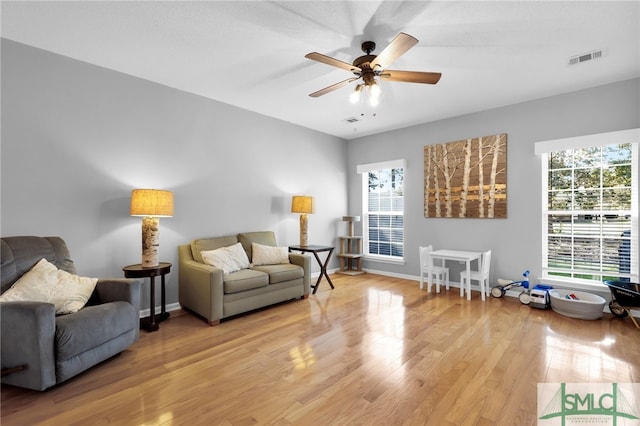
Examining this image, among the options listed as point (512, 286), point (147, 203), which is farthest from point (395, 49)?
point (512, 286)

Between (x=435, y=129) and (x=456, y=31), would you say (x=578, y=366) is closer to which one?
(x=456, y=31)

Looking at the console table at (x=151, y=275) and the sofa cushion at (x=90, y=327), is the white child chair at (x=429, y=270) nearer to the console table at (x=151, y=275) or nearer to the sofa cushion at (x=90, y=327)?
the console table at (x=151, y=275)

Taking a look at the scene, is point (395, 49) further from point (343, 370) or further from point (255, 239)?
point (255, 239)

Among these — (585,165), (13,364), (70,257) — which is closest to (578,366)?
(585,165)

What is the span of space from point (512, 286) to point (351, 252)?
2845mm

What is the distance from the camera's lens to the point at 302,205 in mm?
4859

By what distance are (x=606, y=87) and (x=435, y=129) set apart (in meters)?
2.09

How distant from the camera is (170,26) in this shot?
2.51 metres

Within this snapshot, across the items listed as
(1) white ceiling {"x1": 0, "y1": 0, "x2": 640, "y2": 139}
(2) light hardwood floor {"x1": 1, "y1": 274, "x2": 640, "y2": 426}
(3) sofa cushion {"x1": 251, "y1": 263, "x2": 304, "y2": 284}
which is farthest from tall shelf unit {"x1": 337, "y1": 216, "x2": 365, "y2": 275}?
(1) white ceiling {"x1": 0, "y1": 0, "x2": 640, "y2": 139}

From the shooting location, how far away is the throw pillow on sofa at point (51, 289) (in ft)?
7.24

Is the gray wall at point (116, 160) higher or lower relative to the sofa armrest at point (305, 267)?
higher

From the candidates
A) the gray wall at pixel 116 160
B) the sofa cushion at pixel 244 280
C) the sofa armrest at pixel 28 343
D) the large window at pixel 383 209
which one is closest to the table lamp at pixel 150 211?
the gray wall at pixel 116 160

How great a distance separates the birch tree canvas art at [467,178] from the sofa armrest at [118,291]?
4.36 m

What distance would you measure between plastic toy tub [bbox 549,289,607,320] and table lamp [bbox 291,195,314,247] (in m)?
3.39
